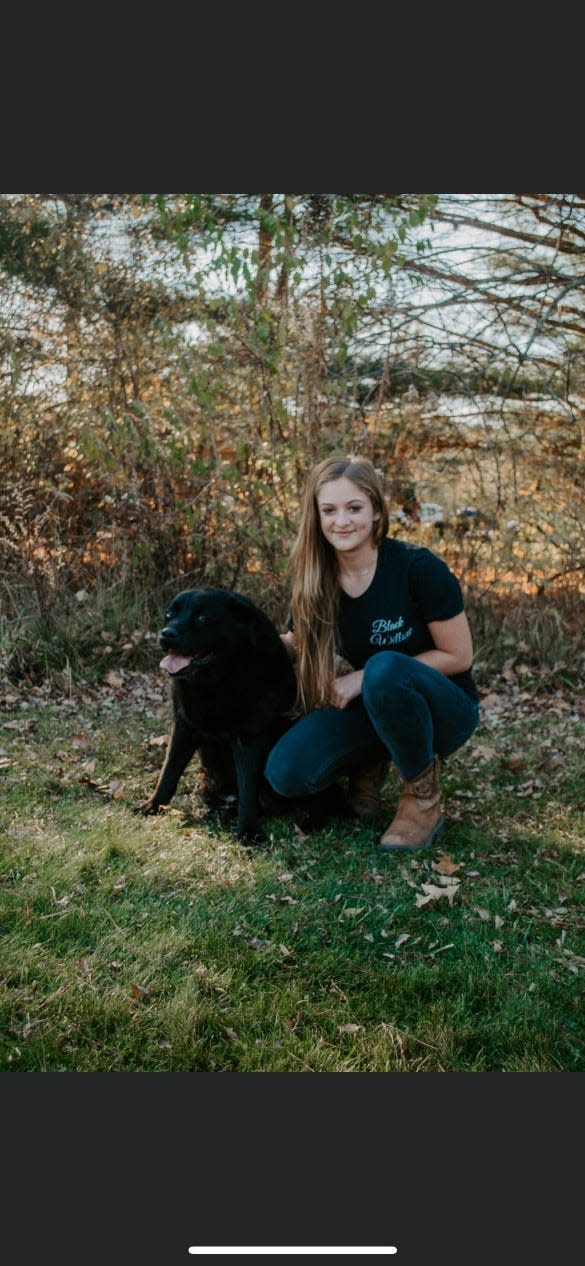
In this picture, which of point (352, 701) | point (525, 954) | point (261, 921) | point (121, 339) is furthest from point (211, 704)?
point (121, 339)

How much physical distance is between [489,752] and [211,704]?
5.35 feet

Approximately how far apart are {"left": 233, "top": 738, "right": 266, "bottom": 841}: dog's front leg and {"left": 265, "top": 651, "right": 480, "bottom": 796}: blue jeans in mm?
49

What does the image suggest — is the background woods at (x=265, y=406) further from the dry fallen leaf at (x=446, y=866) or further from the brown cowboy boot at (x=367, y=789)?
the dry fallen leaf at (x=446, y=866)

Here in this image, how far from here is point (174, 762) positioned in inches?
138

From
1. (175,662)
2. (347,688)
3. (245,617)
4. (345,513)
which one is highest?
(345,513)

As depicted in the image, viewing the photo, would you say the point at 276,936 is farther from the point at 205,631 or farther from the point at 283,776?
the point at 205,631

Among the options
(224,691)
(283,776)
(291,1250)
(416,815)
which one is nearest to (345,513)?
(224,691)

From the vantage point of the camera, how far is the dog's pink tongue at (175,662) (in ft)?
10.6

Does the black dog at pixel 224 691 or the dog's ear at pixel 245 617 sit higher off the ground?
the dog's ear at pixel 245 617

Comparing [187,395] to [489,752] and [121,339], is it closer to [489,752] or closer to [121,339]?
[121,339]

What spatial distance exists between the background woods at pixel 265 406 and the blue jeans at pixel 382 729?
2.24m

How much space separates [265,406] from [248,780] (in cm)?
280

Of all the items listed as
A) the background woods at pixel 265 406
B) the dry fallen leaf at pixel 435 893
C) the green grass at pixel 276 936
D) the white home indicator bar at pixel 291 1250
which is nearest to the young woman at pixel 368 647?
the green grass at pixel 276 936

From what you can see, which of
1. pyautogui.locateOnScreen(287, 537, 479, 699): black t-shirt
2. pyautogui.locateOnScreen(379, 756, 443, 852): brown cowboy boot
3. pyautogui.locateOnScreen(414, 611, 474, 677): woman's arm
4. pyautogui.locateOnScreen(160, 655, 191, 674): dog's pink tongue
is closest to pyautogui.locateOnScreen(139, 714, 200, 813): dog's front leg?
pyautogui.locateOnScreen(160, 655, 191, 674): dog's pink tongue
